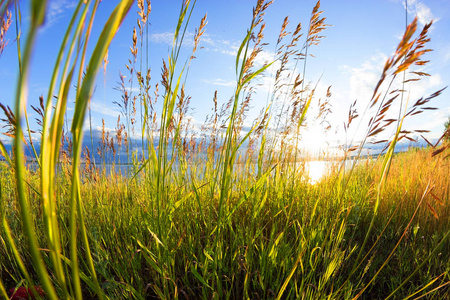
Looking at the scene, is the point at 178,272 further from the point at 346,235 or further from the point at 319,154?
the point at 319,154

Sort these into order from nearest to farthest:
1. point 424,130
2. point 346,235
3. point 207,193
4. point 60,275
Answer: point 60,275 < point 424,130 < point 346,235 < point 207,193

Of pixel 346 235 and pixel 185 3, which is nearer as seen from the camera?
pixel 185 3

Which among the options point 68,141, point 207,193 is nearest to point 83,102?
point 207,193

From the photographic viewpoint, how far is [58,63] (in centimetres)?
36

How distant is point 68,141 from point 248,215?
1.52m

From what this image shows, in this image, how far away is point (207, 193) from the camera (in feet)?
7.36

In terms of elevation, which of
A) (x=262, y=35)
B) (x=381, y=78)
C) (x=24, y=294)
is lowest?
(x=24, y=294)

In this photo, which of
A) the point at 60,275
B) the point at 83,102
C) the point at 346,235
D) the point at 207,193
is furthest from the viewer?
the point at 207,193

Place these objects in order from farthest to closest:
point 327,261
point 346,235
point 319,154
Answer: point 319,154 → point 346,235 → point 327,261

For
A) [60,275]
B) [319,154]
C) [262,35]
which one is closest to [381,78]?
[262,35]

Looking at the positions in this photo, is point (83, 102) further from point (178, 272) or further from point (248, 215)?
point (248, 215)

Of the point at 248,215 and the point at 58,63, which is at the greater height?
the point at 58,63

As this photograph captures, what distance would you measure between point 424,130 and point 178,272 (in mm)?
1434

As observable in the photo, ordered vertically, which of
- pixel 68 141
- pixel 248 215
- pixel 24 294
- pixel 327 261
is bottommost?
pixel 24 294
